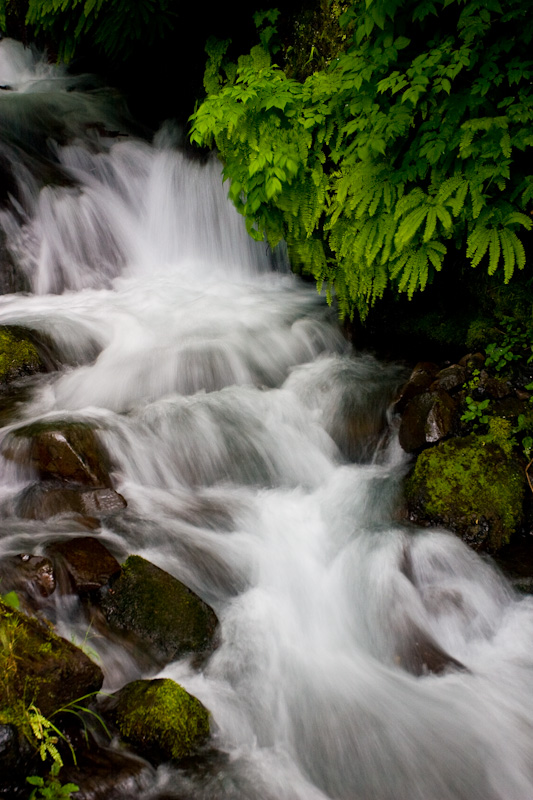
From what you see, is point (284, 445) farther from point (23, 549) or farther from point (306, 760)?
point (306, 760)

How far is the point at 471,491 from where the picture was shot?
4062 mm

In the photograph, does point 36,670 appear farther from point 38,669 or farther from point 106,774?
point 106,774

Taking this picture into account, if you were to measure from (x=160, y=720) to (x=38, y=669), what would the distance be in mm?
605

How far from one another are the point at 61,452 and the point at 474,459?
113 inches

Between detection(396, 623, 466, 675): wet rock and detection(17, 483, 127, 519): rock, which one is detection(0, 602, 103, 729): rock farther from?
detection(396, 623, 466, 675): wet rock

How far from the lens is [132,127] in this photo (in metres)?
9.53

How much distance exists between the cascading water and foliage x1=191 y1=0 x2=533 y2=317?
1.34 meters

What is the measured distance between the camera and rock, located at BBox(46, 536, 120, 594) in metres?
3.16

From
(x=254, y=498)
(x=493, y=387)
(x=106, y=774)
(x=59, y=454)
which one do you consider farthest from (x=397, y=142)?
(x=106, y=774)

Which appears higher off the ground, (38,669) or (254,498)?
(38,669)

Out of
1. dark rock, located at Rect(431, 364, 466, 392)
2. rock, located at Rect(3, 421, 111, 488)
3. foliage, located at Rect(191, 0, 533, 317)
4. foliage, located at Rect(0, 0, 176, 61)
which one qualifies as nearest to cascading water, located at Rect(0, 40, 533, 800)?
rock, located at Rect(3, 421, 111, 488)

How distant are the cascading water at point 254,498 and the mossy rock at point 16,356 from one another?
0.79 ft

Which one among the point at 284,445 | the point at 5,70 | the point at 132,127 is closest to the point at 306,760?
the point at 284,445

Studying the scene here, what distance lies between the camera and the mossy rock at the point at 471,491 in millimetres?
3965
